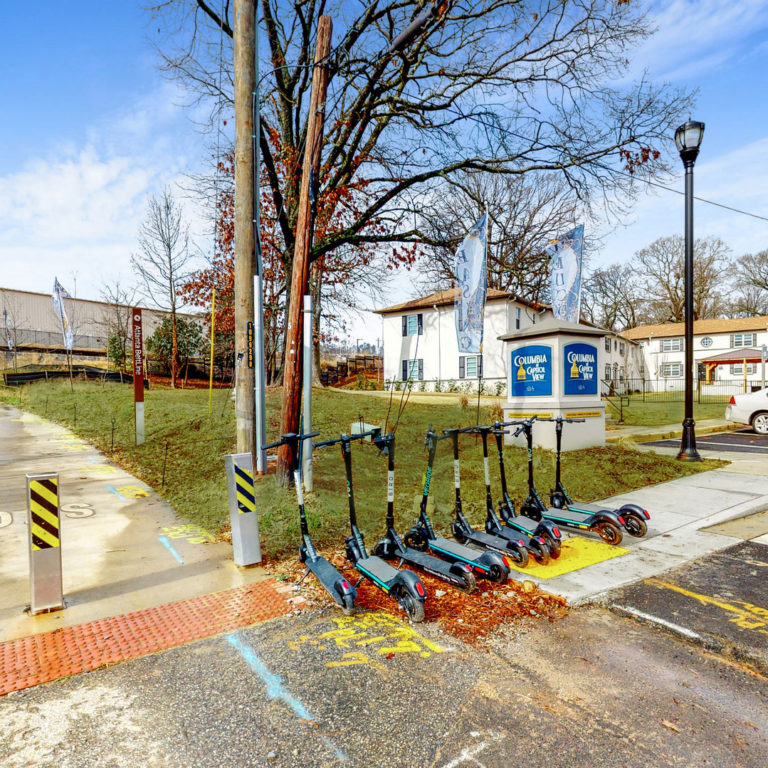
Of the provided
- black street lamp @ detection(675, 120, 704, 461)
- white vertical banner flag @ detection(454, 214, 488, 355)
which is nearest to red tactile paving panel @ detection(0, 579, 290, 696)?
white vertical banner flag @ detection(454, 214, 488, 355)

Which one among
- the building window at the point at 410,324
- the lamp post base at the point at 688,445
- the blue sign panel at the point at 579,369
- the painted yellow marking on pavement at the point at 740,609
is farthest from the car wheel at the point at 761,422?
the building window at the point at 410,324

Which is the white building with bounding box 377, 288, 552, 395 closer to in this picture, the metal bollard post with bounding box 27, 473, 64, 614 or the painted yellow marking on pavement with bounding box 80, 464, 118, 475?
the painted yellow marking on pavement with bounding box 80, 464, 118, 475

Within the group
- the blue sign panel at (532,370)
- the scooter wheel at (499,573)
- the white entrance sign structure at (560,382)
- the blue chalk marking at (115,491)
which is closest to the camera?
the scooter wheel at (499,573)

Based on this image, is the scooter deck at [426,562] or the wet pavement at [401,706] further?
the scooter deck at [426,562]

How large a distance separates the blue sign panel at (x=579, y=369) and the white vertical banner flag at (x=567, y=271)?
5.93ft

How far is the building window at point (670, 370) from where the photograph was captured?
163 ft

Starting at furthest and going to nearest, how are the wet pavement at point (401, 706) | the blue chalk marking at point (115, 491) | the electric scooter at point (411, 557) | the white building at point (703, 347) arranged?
the white building at point (703, 347), the blue chalk marking at point (115, 491), the electric scooter at point (411, 557), the wet pavement at point (401, 706)

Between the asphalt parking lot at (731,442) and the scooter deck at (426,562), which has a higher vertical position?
the scooter deck at (426,562)

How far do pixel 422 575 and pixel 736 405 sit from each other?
1436cm

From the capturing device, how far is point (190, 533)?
233 inches

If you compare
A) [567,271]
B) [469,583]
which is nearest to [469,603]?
[469,583]

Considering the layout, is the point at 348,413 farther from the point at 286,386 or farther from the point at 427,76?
the point at 427,76

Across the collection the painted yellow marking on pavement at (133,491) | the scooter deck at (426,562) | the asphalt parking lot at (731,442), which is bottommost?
the asphalt parking lot at (731,442)

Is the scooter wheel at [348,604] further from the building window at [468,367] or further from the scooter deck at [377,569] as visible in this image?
the building window at [468,367]
